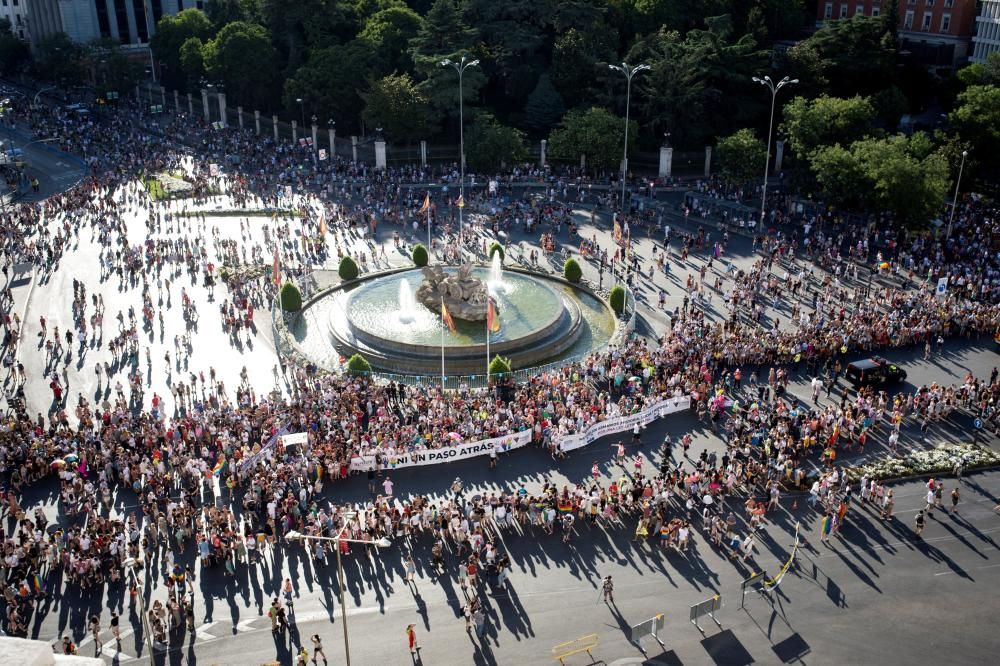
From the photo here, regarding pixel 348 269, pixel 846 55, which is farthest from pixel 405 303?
pixel 846 55

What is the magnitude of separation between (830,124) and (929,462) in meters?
34.6

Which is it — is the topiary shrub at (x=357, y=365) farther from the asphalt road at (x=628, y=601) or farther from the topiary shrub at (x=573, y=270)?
the topiary shrub at (x=573, y=270)

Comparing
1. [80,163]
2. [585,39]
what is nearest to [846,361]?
[585,39]

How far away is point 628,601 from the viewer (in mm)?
23844

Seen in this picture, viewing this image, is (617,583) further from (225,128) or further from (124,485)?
(225,128)

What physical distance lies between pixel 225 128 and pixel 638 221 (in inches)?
1761

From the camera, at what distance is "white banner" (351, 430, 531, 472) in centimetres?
2912

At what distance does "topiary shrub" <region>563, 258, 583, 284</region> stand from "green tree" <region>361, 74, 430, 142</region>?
92.2ft

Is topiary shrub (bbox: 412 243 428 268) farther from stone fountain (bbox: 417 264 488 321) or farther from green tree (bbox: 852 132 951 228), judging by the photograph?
green tree (bbox: 852 132 951 228)

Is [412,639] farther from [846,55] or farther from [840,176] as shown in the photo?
[846,55]

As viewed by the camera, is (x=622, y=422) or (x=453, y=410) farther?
(x=453, y=410)

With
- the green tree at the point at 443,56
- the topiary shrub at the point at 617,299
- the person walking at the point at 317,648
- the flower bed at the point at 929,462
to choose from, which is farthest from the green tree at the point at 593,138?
the person walking at the point at 317,648

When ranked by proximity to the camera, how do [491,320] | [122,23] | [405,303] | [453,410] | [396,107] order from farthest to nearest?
[122,23], [396,107], [405,303], [491,320], [453,410]

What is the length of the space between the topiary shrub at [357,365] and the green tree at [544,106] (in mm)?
42314
